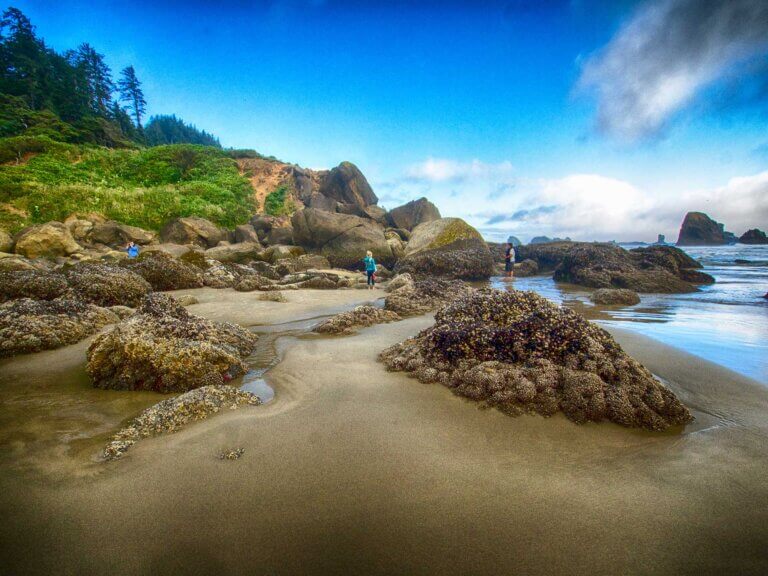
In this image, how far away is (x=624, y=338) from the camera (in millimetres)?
5914

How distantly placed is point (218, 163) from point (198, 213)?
18839mm

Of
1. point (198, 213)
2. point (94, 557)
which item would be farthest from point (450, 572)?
point (198, 213)

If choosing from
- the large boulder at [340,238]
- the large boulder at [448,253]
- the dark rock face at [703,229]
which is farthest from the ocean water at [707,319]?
the dark rock face at [703,229]

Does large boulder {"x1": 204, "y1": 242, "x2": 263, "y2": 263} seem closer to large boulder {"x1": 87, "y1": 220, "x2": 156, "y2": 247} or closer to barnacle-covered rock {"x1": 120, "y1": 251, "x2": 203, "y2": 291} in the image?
barnacle-covered rock {"x1": 120, "y1": 251, "x2": 203, "y2": 291}

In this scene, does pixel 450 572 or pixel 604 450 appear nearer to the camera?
pixel 450 572

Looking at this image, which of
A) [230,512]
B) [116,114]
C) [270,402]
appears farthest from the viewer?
[116,114]

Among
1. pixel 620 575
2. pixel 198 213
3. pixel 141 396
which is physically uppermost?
pixel 198 213

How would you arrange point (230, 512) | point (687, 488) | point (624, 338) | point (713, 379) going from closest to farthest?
point (230, 512), point (687, 488), point (713, 379), point (624, 338)

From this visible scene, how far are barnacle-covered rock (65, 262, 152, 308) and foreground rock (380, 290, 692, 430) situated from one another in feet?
26.2

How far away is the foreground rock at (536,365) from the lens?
3.32 m

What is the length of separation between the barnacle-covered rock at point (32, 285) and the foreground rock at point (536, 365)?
8533 millimetres

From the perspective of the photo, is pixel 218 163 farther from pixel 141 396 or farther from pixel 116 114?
pixel 141 396

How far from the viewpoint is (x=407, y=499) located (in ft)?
7.80

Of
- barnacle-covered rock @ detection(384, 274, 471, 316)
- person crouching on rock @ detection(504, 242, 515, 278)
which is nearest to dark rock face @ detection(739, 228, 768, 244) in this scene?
person crouching on rock @ detection(504, 242, 515, 278)
